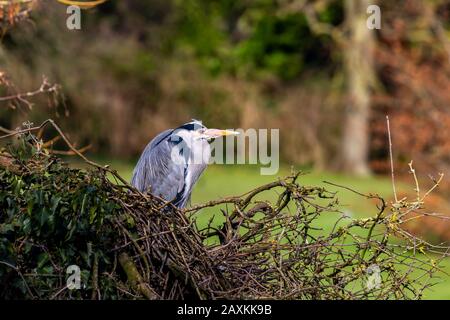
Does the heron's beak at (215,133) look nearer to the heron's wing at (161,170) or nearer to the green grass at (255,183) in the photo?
the heron's wing at (161,170)

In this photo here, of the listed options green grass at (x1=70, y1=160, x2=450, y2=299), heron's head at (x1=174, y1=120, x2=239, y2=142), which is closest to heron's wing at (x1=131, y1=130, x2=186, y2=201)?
heron's head at (x1=174, y1=120, x2=239, y2=142)

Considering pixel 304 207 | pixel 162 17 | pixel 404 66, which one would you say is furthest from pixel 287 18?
pixel 304 207

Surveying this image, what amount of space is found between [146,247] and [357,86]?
2222cm

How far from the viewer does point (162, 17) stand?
30.8 m

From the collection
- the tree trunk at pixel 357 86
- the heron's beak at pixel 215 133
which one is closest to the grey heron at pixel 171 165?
the heron's beak at pixel 215 133

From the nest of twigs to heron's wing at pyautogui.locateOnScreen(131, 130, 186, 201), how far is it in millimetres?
2790

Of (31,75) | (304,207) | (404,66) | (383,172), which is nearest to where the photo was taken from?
(304,207)

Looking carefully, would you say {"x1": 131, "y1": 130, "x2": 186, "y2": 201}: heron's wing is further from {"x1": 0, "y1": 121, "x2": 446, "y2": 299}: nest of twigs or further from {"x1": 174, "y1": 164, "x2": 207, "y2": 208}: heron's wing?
{"x1": 0, "y1": 121, "x2": 446, "y2": 299}: nest of twigs

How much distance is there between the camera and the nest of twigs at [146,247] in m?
4.84

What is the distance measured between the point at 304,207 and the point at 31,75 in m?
19.0

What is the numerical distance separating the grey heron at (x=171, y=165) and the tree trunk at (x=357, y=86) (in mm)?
17378

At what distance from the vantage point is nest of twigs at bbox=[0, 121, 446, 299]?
4.84 m
